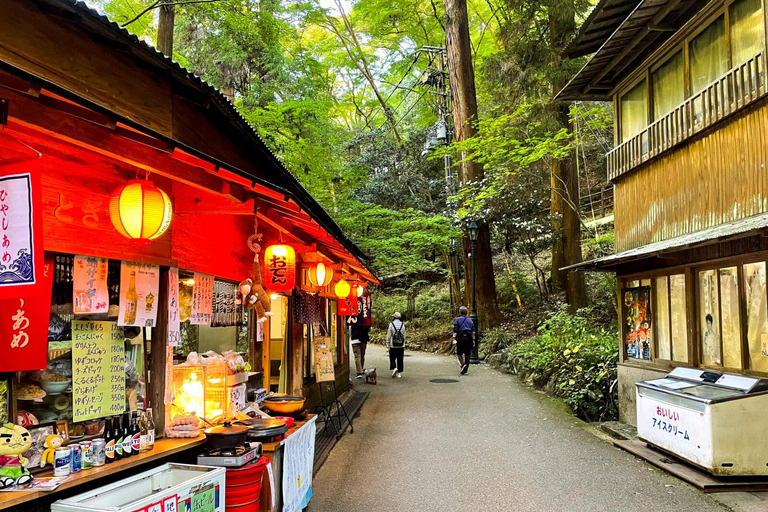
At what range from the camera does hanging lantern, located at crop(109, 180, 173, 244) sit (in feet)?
14.9

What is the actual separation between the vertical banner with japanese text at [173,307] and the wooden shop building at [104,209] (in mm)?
24

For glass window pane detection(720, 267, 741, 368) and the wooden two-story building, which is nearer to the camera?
the wooden two-story building

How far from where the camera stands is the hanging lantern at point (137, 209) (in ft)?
14.9

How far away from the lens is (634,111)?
1145 cm

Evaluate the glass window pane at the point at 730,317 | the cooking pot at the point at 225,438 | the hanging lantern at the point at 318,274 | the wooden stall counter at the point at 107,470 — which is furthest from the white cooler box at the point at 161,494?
the glass window pane at the point at 730,317

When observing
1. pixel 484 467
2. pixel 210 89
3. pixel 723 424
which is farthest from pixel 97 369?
pixel 723 424

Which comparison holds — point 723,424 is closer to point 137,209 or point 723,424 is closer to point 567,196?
point 137,209

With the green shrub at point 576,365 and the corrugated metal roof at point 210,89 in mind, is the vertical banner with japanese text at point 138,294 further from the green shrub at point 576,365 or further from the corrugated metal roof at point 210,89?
the green shrub at point 576,365

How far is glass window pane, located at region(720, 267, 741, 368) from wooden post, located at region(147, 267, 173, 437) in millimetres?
8408

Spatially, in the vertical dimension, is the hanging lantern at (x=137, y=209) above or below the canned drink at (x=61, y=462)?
above

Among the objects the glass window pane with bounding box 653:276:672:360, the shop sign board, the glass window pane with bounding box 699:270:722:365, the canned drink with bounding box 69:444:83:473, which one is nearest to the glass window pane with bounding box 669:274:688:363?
the glass window pane with bounding box 653:276:672:360

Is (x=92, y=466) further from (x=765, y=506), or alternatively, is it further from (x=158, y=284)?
(x=765, y=506)

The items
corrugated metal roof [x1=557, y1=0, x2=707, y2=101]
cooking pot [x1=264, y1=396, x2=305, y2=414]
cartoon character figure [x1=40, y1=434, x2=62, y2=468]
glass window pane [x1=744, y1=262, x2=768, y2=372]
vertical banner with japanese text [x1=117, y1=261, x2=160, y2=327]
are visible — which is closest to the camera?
cartoon character figure [x1=40, y1=434, x2=62, y2=468]

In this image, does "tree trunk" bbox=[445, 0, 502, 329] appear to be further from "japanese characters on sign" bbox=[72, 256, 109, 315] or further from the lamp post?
"japanese characters on sign" bbox=[72, 256, 109, 315]
